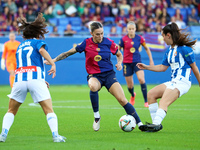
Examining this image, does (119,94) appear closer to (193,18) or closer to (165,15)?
(165,15)

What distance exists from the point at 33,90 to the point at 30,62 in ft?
1.50

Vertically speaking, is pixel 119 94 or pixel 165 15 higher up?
pixel 165 15

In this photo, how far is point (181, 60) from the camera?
7.44m

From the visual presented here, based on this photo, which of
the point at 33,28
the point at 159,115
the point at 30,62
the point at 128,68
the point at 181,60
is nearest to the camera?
the point at 30,62

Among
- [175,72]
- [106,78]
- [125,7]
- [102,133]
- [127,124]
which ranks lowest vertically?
[102,133]

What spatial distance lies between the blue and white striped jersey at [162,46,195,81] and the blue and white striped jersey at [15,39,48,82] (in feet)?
8.07

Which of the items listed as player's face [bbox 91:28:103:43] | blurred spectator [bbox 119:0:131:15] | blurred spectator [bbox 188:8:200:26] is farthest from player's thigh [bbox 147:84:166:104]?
blurred spectator [bbox 119:0:131:15]

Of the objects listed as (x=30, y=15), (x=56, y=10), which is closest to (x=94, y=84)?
(x=30, y=15)

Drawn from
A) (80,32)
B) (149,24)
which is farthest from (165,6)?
(80,32)

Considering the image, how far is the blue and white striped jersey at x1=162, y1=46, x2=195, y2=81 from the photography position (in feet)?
24.1

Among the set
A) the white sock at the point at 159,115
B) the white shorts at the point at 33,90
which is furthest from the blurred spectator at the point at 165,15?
the white shorts at the point at 33,90

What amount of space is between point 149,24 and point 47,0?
20.7ft

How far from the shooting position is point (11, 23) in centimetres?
2308

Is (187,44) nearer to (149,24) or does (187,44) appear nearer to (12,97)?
(12,97)
